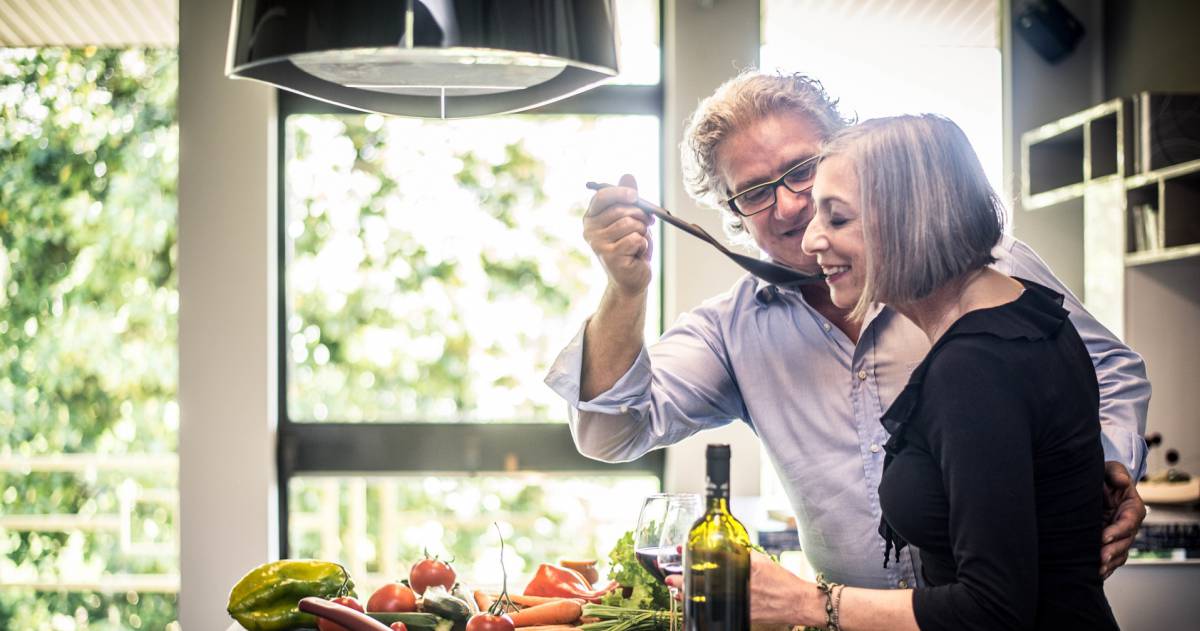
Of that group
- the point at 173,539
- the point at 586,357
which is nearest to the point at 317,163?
the point at 173,539

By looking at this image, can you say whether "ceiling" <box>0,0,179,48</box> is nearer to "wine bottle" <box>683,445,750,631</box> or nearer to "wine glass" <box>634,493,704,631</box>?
"wine glass" <box>634,493,704,631</box>

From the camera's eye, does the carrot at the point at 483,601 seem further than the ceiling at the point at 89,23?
No

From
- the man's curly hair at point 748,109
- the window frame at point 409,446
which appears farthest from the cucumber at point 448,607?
the window frame at point 409,446

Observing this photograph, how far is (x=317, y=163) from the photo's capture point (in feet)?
13.3

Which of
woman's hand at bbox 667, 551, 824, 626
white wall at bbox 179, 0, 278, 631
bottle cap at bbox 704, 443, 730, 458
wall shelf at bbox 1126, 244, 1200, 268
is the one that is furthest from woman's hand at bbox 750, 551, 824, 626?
white wall at bbox 179, 0, 278, 631

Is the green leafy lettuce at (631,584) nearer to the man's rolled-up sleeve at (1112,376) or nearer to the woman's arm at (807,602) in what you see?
the woman's arm at (807,602)

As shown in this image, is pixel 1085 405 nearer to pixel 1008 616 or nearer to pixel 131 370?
pixel 1008 616

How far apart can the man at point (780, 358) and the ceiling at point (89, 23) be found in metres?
3.05

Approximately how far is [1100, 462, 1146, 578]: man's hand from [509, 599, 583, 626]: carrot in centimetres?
73

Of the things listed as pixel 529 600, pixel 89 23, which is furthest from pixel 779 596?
pixel 89 23

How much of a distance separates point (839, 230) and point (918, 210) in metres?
0.11

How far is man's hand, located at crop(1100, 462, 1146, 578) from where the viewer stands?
49.3 inches

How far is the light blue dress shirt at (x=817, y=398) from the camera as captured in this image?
165 cm

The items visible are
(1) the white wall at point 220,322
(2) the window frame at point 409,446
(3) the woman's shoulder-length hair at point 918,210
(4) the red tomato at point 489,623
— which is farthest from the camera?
(2) the window frame at point 409,446
